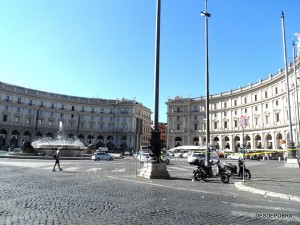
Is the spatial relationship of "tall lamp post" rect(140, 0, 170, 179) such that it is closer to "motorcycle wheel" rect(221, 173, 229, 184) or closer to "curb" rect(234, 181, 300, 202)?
"motorcycle wheel" rect(221, 173, 229, 184)

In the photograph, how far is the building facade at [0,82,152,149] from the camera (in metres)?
88.5

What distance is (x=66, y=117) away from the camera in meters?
104

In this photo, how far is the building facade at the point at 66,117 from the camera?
8850 cm

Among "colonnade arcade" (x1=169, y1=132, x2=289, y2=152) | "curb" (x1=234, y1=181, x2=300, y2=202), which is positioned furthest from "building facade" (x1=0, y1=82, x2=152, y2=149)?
"curb" (x1=234, y1=181, x2=300, y2=202)

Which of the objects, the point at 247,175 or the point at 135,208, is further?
the point at 247,175

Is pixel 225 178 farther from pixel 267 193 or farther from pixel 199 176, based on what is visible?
pixel 267 193

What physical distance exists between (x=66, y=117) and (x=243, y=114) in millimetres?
64995

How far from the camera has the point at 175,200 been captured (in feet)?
27.5

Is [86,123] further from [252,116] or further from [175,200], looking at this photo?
[175,200]

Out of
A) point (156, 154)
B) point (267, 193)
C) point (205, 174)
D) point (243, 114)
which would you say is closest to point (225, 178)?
point (205, 174)

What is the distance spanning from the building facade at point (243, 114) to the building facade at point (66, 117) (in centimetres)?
1628

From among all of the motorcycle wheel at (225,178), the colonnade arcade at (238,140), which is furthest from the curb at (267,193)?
the colonnade arcade at (238,140)

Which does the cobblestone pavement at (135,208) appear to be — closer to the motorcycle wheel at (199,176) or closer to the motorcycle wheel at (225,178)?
the motorcycle wheel at (225,178)

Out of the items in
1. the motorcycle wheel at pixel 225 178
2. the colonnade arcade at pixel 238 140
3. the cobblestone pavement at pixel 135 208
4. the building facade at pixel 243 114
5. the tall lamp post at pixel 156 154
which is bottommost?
the cobblestone pavement at pixel 135 208
